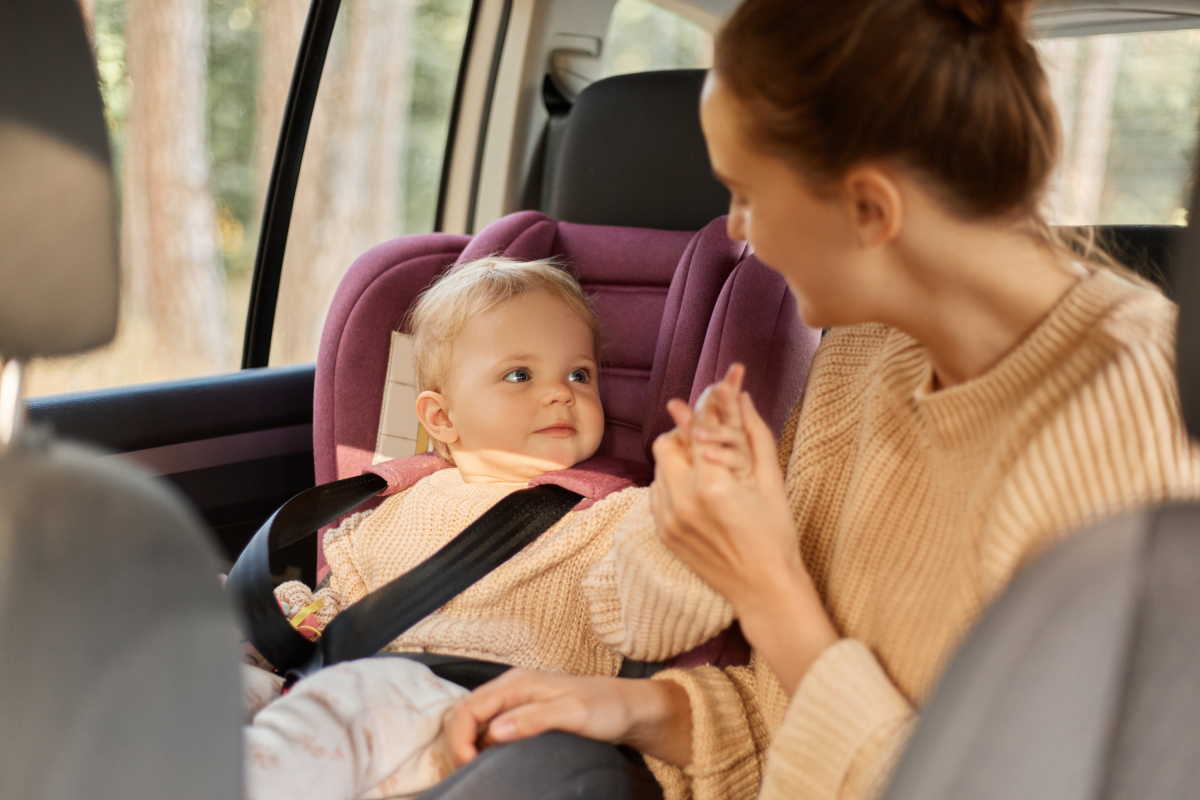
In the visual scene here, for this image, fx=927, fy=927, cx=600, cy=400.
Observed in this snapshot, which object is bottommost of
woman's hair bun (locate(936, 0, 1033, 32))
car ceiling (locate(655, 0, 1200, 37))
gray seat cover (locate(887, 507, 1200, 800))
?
gray seat cover (locate(887, 507, 1200, 800))

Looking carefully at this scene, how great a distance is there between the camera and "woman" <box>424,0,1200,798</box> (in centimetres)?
74

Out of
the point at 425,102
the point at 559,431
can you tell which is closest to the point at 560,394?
the point at 559,431

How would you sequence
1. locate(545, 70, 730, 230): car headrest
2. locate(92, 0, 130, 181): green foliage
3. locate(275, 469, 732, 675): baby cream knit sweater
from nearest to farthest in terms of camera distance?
1. locate(275, 469, 732, 675): baby cream knit sweater
2. locate(545, 70, 730, 230): car headrest
3. locate(92, 0, 130, 181): green foliage

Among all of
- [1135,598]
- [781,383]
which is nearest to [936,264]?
[1135,598]

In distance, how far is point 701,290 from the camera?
1510 mm

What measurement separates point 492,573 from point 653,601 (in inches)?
14.8

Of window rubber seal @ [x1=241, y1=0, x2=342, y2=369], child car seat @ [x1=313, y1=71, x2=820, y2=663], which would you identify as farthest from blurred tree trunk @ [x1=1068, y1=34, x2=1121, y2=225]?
window rubber seal @ [x1=241, y1=0, x2=342, y2=369]

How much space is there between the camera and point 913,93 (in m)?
0.77

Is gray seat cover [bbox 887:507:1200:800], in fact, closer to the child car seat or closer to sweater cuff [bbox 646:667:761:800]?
→ sweater cuff [bbox 646:667:761:800]

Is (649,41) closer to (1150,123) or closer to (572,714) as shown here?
(1150,123)

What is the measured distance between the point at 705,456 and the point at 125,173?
4444mm

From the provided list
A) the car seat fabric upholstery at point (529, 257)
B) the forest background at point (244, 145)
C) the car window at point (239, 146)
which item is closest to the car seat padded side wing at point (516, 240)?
the car seat fabric upholstery at point (529, 257)

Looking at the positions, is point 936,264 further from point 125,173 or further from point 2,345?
point 125,173

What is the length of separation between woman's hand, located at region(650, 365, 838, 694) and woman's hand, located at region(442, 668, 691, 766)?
6.5 inches
